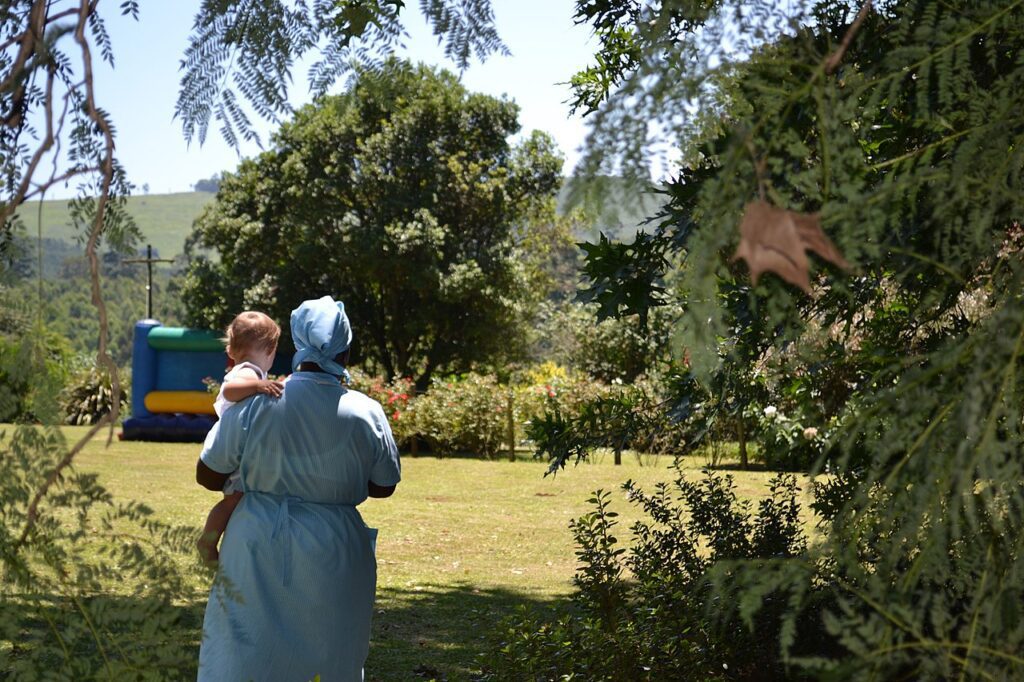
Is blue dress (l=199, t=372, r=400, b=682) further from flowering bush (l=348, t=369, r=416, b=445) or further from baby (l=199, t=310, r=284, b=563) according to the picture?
flowering bush (l=348, t=369, r=416, b=445)

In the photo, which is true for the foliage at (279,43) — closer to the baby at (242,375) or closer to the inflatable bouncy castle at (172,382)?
the baby at (242,375)

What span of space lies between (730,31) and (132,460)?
50.6ft

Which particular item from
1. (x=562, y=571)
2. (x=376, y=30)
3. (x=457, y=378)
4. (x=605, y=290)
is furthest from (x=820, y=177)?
(x=457, y=378)

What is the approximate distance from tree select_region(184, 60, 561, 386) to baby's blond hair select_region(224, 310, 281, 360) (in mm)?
17541

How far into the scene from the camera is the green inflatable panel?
66.7 feet

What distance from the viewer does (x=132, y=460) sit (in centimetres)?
1567

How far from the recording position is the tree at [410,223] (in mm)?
22391

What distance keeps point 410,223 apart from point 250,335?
709 inches

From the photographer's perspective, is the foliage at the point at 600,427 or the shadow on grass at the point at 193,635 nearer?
the shadow on grass at the point at 193,635

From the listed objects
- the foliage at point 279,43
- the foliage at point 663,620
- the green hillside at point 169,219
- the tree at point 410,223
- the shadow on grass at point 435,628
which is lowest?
the shadow on grass at point 435,628

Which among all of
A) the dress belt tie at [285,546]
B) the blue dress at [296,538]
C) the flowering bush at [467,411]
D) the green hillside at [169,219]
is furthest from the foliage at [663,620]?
the green hillside at [169,219]

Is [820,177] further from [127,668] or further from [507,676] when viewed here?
[507,676]

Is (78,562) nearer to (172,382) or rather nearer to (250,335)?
(250,335)

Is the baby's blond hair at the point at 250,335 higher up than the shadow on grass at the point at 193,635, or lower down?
higher up
